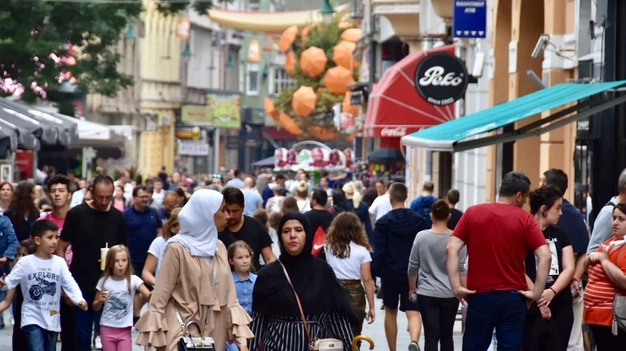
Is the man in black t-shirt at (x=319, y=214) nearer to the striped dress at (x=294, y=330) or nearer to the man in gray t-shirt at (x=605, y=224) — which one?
the man in gray t-shirt at (x=605, y=224)

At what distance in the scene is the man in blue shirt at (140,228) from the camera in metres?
18.0

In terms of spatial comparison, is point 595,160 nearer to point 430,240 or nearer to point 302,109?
point 430,240

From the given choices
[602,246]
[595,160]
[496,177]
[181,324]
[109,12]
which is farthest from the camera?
[109,12]

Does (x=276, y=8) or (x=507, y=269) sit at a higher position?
(x=276, y=8)

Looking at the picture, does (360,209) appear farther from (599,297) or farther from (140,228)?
(599,297)

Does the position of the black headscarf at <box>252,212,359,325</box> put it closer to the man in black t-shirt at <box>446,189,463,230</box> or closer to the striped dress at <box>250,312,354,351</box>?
the striped dress at <box>250,312,354,351</box>

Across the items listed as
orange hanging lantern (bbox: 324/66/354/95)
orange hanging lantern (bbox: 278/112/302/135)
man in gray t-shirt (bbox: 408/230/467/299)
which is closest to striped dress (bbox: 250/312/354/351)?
man in gray t-shirt (bbox: 408/230/467/299)

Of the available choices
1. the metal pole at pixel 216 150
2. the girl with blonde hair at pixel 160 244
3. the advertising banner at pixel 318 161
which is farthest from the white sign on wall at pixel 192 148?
the girl with blonde hair at pixel 160 244

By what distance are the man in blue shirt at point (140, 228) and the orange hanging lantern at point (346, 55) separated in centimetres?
4913

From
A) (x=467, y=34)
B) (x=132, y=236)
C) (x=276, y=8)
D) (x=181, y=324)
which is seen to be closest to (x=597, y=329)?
(x=181, y=324)

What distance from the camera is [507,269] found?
1113 centimetres

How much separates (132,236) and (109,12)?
1752 centimetres

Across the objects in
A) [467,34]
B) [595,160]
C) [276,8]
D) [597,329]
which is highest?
[276,8]

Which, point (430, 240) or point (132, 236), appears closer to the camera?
point (430, 240)
